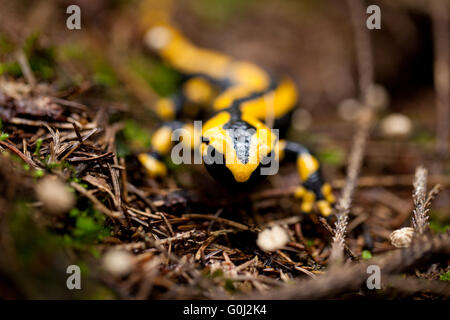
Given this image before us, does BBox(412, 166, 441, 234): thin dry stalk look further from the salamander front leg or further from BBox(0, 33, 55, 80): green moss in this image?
BBox(0, 33, 55, 80): green moss

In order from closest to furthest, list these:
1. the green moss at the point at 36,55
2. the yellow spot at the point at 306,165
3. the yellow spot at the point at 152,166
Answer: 1. the yellow spot at the point at 152,166
2. the green moss at the point at 36,55
3. the yellow spot at the point at 306,165

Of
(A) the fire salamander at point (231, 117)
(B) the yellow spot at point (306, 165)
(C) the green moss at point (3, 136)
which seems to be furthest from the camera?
(B) the yellow spot at point (306, 165)

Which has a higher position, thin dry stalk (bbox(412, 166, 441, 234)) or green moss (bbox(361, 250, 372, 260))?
thin dry stalk (bbox(412, 166, 441, 234))

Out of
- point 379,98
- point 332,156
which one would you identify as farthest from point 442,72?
point 332,156

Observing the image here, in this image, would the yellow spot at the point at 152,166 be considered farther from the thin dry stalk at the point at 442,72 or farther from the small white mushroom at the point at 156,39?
the thin dry stalk at the point at 442,72

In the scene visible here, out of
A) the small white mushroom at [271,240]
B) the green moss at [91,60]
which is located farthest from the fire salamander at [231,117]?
the green moss at [91,60]

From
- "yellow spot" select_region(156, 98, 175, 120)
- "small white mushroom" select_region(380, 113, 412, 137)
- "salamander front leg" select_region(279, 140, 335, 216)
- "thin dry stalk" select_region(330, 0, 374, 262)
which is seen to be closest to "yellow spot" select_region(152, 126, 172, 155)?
"yellow spot" select_region(156, 98, 175, 120)
